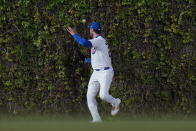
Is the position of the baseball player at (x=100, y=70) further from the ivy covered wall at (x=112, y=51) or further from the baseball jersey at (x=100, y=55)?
the ivy covered wall at (x=112, y=51)

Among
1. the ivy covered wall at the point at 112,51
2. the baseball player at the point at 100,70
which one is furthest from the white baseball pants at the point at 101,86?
the ivy covered wall at the point at 112,51

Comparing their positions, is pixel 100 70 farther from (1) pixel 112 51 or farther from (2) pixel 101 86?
(1) pixel 112 51

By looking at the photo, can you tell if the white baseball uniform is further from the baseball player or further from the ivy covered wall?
the ivy covered wall

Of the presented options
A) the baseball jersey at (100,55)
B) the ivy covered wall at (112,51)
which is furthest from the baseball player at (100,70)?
the ivy covered wall at (112,51)

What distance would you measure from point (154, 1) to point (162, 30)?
2.07 ft

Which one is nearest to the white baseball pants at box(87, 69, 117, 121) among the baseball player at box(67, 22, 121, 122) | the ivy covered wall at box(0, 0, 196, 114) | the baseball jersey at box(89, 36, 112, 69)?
the baseball player at box(67, 22, 121, 122)

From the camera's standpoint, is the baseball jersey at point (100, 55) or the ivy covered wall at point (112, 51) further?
the ivy covered wall at point (112, 51)

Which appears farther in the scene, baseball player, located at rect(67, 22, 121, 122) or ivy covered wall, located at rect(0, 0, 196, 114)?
ivy covered wall, located at rect(0, 0, 196, 114)

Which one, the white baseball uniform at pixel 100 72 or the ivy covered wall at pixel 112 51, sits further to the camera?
the ivy covered wall at pixel 112 51

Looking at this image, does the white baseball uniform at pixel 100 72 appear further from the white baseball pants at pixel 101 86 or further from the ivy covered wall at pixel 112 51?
the ivy covered wall at pixel 112 51

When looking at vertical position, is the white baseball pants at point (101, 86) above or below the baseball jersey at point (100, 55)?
below

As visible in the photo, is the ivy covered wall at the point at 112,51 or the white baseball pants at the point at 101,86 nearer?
the white baseball pants at the point at 101,86

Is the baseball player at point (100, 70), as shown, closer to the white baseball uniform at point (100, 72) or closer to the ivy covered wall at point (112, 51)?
the white baseball uniform at point (100, 72)

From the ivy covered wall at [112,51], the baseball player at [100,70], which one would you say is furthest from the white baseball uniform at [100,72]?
the ivy covered wall at [112,51]
